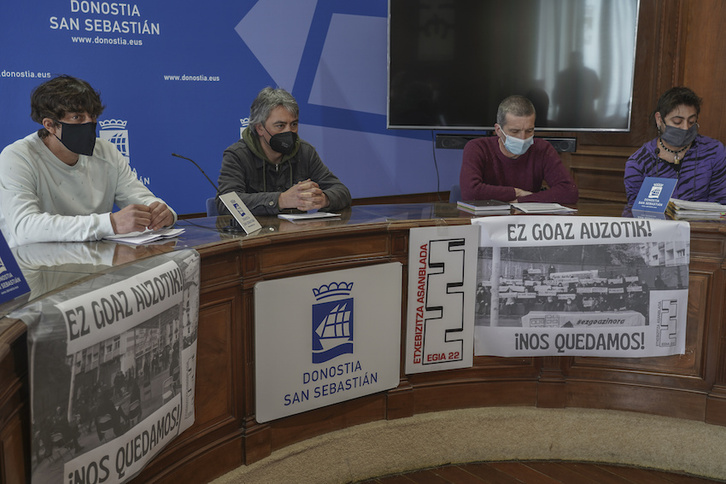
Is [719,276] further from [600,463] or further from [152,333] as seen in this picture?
[152,333]

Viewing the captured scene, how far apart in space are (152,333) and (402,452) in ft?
3.99

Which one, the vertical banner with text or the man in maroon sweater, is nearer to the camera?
the vertical banner with text

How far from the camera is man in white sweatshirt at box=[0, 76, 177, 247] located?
1929mm

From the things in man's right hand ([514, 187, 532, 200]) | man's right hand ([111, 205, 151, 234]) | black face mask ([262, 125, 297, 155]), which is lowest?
man's right hand ([111, 205, 151, 234])

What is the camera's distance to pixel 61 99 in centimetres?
202

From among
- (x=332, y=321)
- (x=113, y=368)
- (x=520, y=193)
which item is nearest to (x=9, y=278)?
(x=113, y=368)

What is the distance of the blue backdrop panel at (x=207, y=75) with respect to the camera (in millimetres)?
3287

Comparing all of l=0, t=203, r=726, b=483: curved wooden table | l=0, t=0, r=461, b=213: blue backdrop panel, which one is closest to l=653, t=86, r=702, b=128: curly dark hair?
l=0, t=203, r=726, b=483: curved wooden table

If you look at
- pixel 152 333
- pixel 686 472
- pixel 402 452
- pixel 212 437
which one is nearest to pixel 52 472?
pixel 152 333

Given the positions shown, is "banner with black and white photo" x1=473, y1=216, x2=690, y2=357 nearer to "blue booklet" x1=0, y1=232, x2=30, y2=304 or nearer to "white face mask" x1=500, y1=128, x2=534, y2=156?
"white face mask" x1=500, y1=128, x2=534, y2=156

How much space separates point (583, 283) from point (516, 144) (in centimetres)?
78

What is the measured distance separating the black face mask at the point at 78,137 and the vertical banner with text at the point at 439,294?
109 centimetres

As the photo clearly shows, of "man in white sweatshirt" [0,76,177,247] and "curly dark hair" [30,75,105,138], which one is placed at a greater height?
"curly dark hair" [30,75,105,138]

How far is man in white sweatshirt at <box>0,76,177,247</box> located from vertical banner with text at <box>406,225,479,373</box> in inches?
33.6
